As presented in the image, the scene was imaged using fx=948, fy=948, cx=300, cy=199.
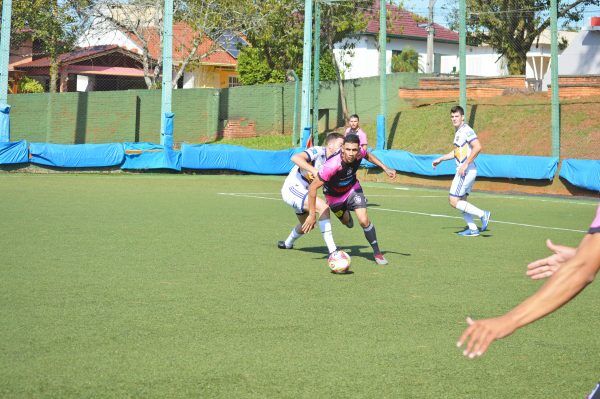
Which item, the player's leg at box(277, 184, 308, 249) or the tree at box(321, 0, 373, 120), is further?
the tree at box(321, 0, 373, 120)

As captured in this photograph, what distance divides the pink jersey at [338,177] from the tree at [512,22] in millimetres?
22228

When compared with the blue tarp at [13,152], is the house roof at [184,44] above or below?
above

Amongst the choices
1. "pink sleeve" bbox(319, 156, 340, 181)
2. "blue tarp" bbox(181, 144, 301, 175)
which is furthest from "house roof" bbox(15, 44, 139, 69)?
"pink sleeve" bbox(319, 156, 340, 181)

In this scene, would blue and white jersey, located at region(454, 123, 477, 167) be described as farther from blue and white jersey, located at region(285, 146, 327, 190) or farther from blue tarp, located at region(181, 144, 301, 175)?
blue tarp, located at region(181, 144, 301, 175)

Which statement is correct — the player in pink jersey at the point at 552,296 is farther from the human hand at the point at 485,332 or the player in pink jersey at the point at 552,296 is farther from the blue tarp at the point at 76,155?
the blue tarp at the point at 76,155

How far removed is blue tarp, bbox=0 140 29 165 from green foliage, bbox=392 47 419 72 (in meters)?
35.8

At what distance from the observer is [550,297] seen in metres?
3.22

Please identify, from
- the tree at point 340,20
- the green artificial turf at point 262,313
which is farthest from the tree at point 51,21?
the green artificial turf at point 262,313

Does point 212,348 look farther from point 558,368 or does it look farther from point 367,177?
point 367,177

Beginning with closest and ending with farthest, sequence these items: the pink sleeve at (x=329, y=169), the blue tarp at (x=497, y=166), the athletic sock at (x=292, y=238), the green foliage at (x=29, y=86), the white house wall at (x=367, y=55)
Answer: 1. the pink sleeve at (x=329, y=169)
2. the athletic sock at (x=292, y=238)
3. the blue tarp at (x=497, y=166)
4. the green foliage at (x=29, y=86)
5. the white house wall at (x=367, y=55)

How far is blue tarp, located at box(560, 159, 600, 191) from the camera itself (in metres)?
25.2

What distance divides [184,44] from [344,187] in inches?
1421

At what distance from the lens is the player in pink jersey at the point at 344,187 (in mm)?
11156

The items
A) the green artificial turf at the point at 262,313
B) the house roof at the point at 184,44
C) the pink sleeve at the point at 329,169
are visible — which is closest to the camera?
A: the green artificial turf at the point at 262,313
